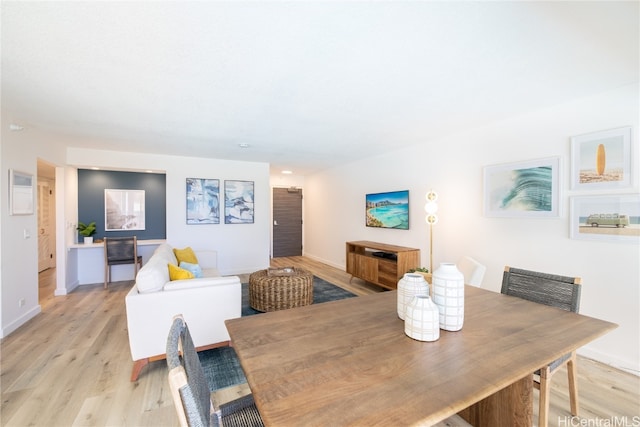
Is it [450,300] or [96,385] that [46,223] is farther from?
[450,300]

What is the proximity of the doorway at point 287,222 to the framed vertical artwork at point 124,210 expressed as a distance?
125 inches

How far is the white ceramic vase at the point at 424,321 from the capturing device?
43.8 inches

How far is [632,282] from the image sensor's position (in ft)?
7.25

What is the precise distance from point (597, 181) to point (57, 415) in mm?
4440

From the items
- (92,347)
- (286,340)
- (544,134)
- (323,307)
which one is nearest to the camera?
(286,340)

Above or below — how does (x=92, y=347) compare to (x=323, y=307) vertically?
below

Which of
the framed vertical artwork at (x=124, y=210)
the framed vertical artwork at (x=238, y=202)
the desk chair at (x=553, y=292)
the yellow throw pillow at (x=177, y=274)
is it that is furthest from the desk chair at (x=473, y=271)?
the framed vertical artwork at (x=124, y=210)

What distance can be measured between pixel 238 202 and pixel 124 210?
6.64ft

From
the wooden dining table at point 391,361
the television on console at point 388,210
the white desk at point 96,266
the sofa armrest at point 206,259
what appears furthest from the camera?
the white desk at point 96,266

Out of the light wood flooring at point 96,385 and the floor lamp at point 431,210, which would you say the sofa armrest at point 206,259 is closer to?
the light wood flooring at point 96,385

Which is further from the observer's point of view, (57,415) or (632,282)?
(632,282)

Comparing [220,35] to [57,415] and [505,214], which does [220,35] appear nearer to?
[57,415]

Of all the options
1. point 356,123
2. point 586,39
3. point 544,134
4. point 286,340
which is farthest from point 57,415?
point 544,134

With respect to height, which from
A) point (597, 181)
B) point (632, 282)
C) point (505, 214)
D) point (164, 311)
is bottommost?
point (164, 311)
